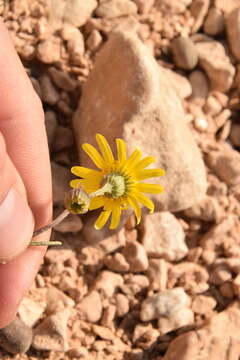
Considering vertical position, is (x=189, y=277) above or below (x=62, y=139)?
below

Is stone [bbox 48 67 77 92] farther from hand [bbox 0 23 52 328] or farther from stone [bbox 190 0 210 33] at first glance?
stone [bbox 190 0 210 33]

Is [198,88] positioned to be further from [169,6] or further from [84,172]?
[84,172]

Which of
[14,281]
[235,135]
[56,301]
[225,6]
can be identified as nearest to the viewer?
[14,281]

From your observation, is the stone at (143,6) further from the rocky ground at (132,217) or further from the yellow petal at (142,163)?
the yellow petal at (142,163)

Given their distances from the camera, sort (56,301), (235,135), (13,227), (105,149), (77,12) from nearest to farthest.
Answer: (13,227) → (105,149) → (56,301) → (77,12) → (235,135)

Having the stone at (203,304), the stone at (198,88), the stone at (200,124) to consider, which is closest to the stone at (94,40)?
the stone at (198,88)

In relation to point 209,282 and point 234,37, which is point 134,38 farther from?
point 209,282

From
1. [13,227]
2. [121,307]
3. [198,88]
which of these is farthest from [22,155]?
[198,88]

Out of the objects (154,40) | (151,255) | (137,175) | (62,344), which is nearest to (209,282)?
(151,255)
